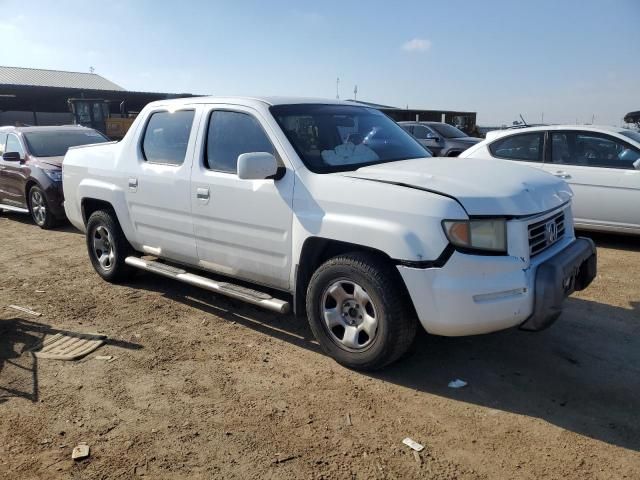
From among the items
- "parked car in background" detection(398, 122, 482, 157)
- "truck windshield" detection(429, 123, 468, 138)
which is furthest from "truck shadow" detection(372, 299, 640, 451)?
"truck windshield" detection(429, 123, 468, 138)

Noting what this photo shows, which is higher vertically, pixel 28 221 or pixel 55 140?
pixel 55 140

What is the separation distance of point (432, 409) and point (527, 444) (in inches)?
22.5

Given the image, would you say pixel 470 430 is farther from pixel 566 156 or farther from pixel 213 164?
pixel 566 156

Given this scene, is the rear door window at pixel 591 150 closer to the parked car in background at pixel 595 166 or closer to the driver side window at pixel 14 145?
the parked car in background at pixel 595 166

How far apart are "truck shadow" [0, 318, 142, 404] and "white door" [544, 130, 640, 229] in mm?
5616

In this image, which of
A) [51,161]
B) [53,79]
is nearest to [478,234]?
[51,161]

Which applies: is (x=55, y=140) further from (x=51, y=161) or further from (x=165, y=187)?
(x=165, y=187)

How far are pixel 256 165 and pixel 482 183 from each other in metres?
1.48

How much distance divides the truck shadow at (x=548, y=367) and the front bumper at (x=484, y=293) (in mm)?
461

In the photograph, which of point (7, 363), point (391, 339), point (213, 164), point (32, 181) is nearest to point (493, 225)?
point (391, 339)

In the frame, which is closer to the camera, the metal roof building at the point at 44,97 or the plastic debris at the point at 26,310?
the plastic debris at the point at 26,310

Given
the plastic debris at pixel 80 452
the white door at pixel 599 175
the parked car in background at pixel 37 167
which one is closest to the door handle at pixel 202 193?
the plastic debris at pixel 80 452

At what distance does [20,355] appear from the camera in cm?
410

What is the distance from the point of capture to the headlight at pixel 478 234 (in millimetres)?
3139
